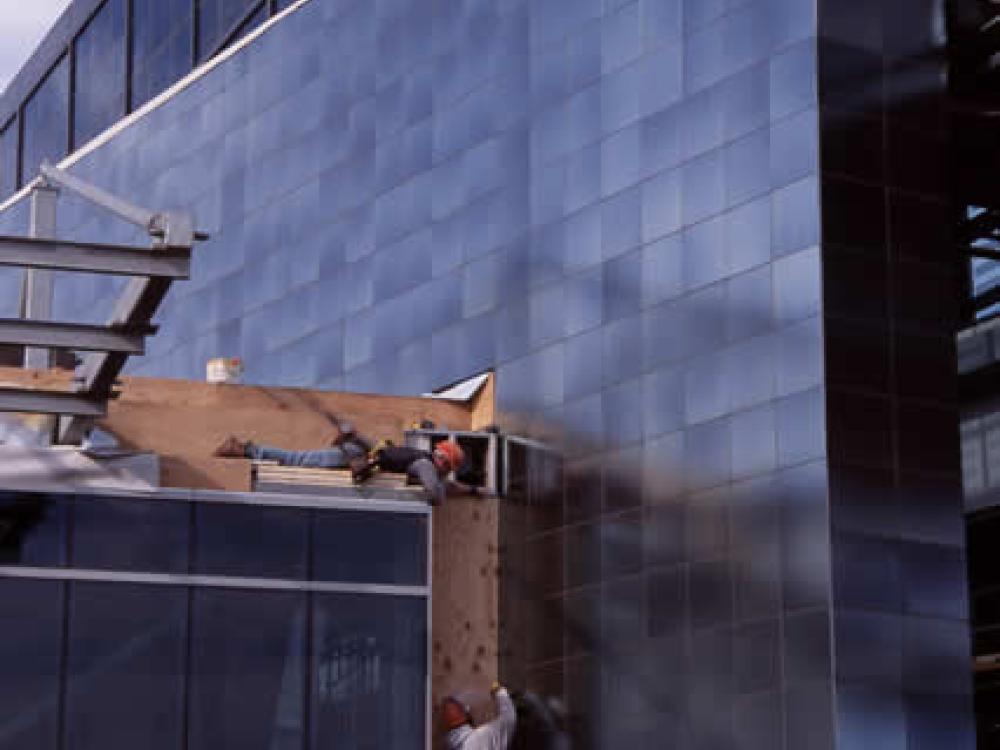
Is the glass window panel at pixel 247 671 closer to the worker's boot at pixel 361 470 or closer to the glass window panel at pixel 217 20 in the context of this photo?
the worker's boot at pixel 361 470

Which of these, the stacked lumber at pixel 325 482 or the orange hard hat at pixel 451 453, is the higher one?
the orange hard hat at pixel 451 453

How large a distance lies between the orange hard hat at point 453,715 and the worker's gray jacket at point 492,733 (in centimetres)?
8

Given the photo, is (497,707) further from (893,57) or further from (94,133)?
(94,133)

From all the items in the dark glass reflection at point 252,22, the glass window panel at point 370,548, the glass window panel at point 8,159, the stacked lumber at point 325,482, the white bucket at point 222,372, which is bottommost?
the glass window panel at point 370,548

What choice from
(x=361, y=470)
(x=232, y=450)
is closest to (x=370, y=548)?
(x=361, y=470)

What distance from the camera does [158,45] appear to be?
45.3 meters

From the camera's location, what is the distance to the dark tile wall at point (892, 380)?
2378 centimetres

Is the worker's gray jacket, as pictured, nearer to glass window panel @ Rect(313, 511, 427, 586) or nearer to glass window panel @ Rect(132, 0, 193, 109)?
glass window panel @ Rect(313, 511, 427, 586)

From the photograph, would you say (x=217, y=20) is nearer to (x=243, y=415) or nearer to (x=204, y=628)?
(x=243, y=415)

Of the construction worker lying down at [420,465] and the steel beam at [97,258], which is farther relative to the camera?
the construction worker lying down at [420,465]

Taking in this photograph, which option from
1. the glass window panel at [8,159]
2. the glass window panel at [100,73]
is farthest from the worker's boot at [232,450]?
the glass window panel at [8,159]

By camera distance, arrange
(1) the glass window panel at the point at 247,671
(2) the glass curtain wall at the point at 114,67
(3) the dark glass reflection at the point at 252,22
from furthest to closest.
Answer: (2) the glass curtain wall at the point at 114,67 < (3) the dark glass reflection at the point at 252,22 < (1) the glass window panel at the point at 247,671

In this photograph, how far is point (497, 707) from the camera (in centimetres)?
2881

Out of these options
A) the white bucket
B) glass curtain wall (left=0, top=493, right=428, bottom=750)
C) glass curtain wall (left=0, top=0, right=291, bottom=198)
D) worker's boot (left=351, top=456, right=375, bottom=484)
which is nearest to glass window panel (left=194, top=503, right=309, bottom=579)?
glass curtain wall (left=0, top=493, right=428, bottom=750)
